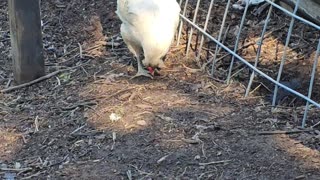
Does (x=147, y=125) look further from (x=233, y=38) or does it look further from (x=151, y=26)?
(x=233, y=38)

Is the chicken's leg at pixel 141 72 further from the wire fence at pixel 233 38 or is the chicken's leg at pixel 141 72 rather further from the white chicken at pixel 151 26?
the wire fence at pixel 233 38

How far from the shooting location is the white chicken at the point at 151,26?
391cm

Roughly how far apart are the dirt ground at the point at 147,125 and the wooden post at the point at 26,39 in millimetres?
105

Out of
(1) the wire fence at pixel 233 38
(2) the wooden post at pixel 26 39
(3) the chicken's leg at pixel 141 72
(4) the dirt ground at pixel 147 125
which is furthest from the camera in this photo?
(3) the chicken's leg at pixel 141 72

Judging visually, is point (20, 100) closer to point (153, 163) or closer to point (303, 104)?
point (153, 163)

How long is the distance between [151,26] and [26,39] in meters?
0.79

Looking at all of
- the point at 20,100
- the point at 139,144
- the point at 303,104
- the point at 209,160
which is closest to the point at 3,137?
the point at 20,100

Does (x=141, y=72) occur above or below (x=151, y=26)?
below

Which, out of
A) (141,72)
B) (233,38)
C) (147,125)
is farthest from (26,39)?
(233,38)

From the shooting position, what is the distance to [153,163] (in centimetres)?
298

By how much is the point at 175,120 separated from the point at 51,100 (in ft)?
2.80

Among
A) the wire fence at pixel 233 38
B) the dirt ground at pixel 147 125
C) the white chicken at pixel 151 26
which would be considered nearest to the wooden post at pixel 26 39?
the dirt ground at pixel 147 125

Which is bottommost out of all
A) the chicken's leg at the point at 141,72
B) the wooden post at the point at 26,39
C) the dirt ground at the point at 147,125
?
the dirt ground at the point at 147,125

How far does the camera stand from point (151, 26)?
3.95 m
